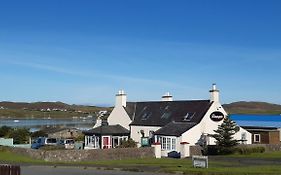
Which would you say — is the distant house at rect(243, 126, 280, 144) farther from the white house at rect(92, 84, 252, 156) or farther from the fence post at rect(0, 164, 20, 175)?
the fence post at rect(0, 164, 20, 175)

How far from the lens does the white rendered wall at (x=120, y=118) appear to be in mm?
56562

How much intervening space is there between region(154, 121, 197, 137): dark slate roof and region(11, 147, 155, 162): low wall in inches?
187

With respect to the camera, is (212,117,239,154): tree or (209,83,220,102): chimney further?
(209,83,220,102): chimney

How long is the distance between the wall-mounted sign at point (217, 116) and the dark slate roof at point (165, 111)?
0.88 meters

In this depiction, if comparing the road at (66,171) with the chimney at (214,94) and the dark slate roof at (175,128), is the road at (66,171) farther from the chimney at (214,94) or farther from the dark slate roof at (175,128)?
the chimney at (214,94)

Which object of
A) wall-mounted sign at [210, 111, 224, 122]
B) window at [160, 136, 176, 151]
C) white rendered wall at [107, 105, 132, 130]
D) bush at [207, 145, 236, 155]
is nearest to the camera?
bush at [207, 145, 236, 155]

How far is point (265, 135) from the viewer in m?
55.4

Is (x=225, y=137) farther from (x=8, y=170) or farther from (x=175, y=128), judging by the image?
(x=8, y=170)

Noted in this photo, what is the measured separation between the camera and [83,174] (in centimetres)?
2808

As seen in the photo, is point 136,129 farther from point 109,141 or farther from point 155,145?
point 155,145

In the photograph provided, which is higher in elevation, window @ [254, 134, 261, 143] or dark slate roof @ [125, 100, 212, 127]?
dark slate roof @ [125, 100, 212, 127]

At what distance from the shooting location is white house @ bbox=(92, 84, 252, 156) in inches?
1889

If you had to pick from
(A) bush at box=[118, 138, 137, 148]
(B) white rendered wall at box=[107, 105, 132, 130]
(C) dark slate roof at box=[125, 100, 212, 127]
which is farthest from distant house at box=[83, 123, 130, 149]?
(A) bush at box=[118, 138, 137, 148]

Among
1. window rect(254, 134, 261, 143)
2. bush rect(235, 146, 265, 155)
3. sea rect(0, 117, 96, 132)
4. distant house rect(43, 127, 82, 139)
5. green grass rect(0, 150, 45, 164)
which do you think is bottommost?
green grass rect(0, 150, 45, 164)
